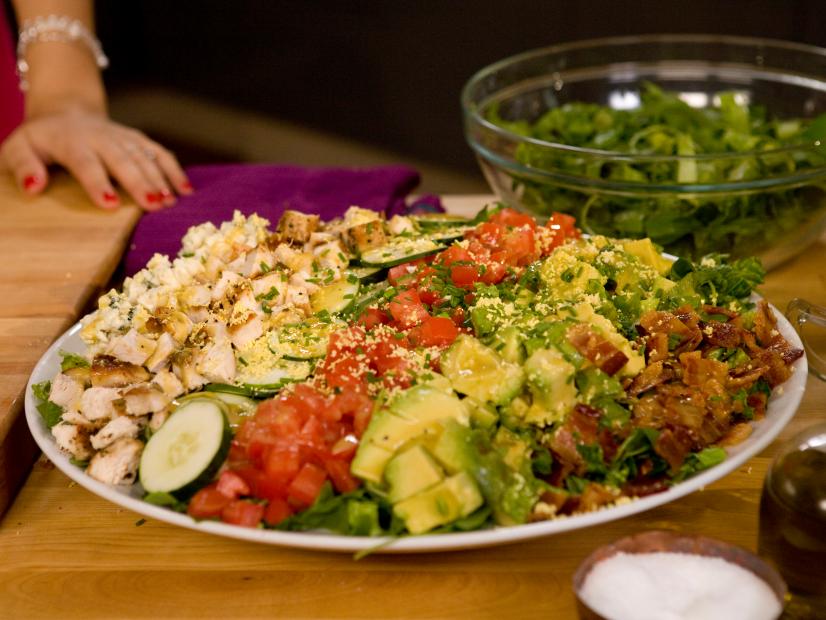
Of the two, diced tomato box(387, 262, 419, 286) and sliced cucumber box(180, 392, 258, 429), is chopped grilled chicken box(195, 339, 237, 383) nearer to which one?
Answer: sliced cucumber box(180, 392, 258, 429)

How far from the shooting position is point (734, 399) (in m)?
1.71

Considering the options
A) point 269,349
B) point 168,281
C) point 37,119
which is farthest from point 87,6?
point 269,349

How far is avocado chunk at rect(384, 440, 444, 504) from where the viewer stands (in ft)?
4.79

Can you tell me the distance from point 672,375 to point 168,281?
1134mm

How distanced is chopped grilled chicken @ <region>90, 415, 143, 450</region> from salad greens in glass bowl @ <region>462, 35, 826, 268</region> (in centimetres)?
135

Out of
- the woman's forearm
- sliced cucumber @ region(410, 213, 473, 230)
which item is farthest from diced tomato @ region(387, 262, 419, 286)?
the woman's forearm

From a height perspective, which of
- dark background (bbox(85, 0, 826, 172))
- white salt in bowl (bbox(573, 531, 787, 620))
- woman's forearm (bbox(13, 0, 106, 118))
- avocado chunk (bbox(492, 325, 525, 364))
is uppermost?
avocado chunk (bbox(492, 325, 525, 364))

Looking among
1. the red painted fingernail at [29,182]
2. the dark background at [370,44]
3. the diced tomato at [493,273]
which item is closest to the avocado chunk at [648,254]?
the diced tomato at [493,273]

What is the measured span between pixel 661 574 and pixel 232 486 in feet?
2.31

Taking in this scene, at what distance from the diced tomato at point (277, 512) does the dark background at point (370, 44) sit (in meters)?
4.16

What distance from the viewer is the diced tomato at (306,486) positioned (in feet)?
5.00

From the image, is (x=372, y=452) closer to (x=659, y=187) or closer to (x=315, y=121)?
(x=659, y=187)

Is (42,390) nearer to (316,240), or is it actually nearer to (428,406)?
(316,240)

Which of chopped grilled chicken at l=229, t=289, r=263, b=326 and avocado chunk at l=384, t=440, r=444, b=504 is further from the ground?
avocado chunk at l=384, t=440, r=444, b=504
